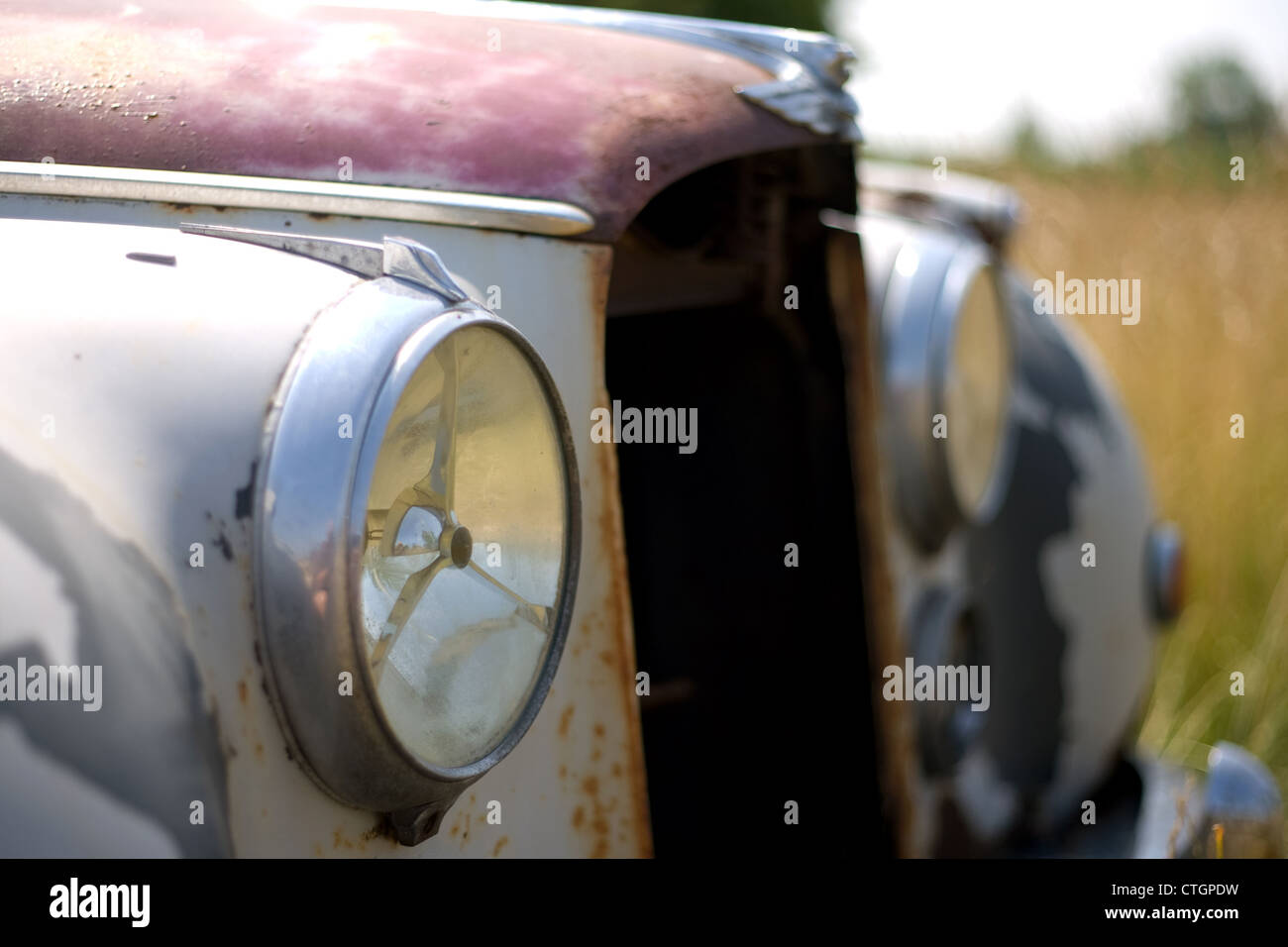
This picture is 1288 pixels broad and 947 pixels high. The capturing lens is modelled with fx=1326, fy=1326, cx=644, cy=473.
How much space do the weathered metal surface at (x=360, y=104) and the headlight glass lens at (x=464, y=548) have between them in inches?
11.7

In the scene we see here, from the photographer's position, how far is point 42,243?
3.03ft

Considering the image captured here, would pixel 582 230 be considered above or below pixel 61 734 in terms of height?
above

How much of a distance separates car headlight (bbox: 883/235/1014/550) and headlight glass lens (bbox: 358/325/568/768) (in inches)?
34.7

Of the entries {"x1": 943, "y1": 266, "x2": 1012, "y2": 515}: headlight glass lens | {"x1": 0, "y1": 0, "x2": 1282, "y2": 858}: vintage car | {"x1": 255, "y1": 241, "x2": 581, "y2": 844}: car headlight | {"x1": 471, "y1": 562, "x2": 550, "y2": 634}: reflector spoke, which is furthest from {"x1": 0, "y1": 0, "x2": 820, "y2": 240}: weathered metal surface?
{"x1": 943, "y1": 266, "x2": 1012, "y2": 515}: headlight glass lens

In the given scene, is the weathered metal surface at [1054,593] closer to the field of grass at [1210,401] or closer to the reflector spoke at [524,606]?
the field of grass at [1210,401]

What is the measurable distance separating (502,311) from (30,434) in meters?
0.41

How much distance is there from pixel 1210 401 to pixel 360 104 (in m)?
3.72

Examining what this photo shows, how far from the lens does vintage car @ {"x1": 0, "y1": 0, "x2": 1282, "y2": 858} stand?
799mm

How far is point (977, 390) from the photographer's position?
1.88 meters

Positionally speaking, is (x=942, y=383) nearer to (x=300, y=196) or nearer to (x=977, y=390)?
(x=977, y=390)

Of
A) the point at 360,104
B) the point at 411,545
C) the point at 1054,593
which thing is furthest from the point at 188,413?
the point at 1054,593

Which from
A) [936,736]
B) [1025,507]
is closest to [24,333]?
[936,736]

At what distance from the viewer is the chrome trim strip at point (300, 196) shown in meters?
1.02
